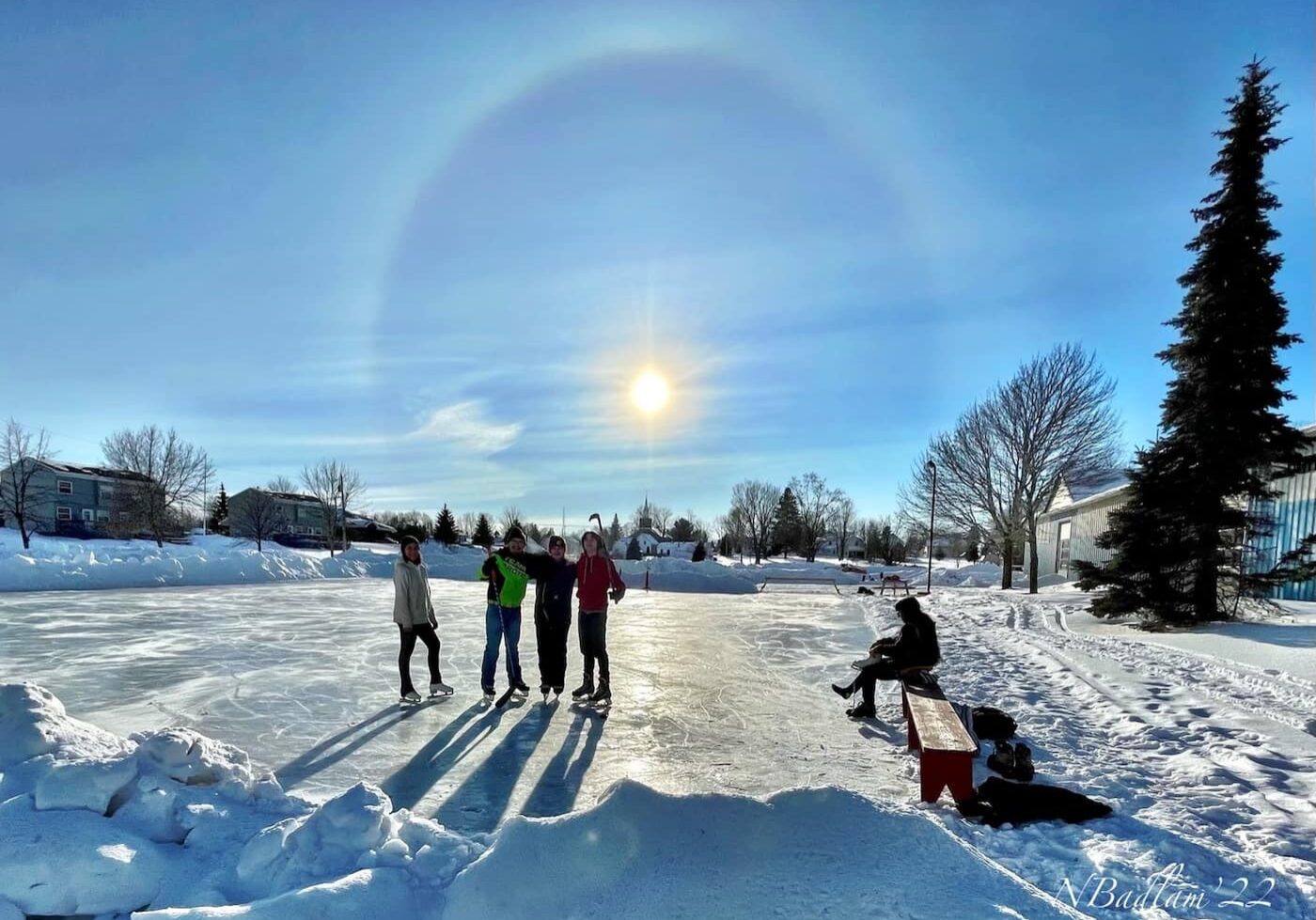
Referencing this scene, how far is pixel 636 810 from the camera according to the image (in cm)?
320

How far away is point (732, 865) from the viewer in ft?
9.67

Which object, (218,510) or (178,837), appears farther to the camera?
(218,510)

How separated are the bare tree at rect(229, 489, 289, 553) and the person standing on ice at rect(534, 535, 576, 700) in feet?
180

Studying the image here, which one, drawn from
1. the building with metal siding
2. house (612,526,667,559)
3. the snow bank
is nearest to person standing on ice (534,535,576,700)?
the snow bank

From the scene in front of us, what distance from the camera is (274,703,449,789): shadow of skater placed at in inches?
187

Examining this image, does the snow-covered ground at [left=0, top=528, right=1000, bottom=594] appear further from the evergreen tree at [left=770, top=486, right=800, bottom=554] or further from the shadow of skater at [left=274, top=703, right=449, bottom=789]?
the evergreen tree at [left=770, top=486, right=800, bottom=554]

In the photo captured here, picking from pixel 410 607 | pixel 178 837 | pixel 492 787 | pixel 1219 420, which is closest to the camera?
pixel 178 837

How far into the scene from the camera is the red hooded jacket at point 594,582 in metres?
6.91

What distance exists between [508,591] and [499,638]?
52 cm

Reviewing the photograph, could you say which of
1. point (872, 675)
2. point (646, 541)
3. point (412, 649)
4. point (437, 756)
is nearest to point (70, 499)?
point (646, 541)

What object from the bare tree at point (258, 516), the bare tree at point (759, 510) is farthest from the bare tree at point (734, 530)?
the bare tree at point (258, 516)

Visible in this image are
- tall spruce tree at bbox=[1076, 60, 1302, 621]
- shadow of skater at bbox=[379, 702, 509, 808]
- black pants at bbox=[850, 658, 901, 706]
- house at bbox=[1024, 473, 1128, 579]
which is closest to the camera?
shadow of skater at bbox=[379, 702, 509, 808]

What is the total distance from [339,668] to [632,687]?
158 inches

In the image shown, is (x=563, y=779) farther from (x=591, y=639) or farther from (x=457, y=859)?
(x=591, y=639)
